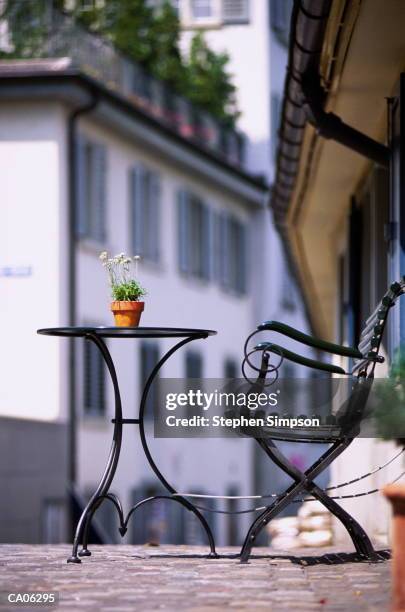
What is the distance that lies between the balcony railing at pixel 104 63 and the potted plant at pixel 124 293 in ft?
57.7

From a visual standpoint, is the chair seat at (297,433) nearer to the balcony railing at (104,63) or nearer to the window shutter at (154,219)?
the balcony railing at (104,63)

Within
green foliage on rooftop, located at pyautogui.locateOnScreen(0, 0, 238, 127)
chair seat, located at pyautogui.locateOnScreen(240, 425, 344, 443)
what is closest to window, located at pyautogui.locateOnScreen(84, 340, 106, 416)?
green foliage on rooftop, located at pyautogui.locateOnScreen(0, 0, 238, 127)

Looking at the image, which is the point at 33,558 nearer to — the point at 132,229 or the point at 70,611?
the point at 70,611

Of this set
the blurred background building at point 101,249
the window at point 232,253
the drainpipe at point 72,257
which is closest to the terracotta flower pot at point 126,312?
the blurred background building at point 101,249

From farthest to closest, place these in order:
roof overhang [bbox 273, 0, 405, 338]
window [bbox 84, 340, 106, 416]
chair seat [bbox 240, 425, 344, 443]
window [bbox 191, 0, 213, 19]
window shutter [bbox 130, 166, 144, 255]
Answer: window [bbox 191, 0, 213, 19] < window shutter [bbox 130, 166, 144, 255] < window [bbox 84, 340, 106, 416] < roof overhang [bbox 273, 0, 405, 338] < chair seat [bbox 240, 425, 344, 443]

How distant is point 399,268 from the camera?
9.05 meters

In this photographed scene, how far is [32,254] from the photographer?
2523 centimetres

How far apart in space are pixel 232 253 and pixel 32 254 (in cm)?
1080

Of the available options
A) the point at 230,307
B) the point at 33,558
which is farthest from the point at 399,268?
the point at 230,307

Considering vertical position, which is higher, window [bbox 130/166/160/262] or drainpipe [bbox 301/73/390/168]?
window [bbox 130/166/160/262]

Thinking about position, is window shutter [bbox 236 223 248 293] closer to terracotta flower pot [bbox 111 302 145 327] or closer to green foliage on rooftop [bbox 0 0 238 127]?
green foliage on rooftop [bbox 0 0 238 127]

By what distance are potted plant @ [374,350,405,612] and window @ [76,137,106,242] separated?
18.9m

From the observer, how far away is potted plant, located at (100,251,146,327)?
8156mm

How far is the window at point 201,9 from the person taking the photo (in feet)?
137
